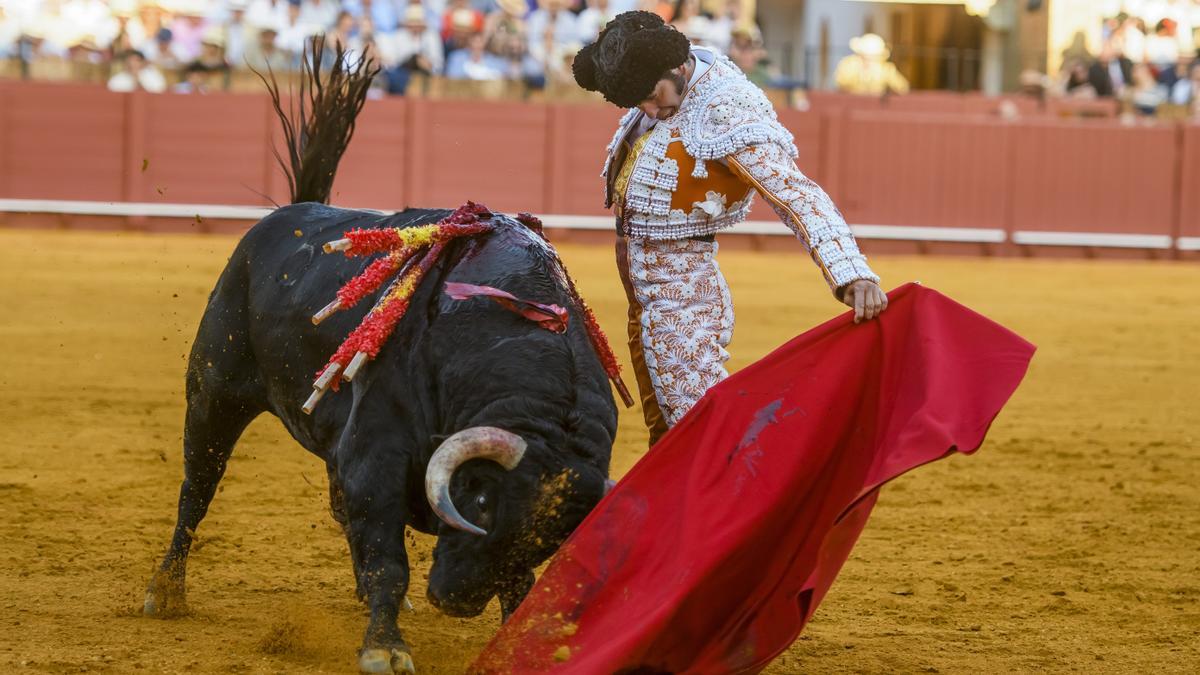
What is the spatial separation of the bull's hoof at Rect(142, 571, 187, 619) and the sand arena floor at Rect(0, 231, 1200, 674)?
5 centimetres

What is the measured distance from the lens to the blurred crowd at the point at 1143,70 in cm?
1423

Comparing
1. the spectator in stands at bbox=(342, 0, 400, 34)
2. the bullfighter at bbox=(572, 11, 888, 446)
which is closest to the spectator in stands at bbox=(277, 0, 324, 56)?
the spectator in stands at bbox=(342, 0, 400, 34)

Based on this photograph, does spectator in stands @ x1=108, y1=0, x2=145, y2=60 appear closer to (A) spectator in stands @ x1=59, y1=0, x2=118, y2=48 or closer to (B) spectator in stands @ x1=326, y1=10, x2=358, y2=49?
(A) spectator in stands @ x1=59, y1=0, x2=118, y2=48

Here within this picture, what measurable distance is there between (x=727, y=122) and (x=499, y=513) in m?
0.81

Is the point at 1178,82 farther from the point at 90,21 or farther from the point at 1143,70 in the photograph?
the point at 90,21

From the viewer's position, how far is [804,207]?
2.92 metres

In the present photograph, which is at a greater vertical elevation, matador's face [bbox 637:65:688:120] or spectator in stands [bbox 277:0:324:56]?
spectator in stands [bbox 277:0:324:56]

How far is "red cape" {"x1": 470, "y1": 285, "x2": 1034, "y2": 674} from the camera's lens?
270 cm

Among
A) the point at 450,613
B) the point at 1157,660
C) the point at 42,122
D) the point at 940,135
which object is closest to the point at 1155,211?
the point at 940,135

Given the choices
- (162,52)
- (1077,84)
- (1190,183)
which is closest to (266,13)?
(162,52)

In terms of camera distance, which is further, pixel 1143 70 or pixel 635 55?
pixel 1143 70

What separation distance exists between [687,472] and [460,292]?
0.54 meters

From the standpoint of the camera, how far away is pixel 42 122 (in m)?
12.3

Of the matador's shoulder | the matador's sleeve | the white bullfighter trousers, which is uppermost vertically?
the matador's shoulder
